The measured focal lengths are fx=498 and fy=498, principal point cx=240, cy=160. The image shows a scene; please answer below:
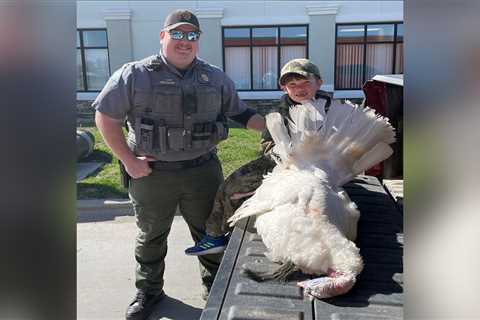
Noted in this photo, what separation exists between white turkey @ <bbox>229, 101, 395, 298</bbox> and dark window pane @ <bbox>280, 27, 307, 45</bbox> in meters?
14.0

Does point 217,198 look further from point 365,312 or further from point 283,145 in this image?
point 365,312

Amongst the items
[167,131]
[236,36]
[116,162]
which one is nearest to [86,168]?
[116,162]

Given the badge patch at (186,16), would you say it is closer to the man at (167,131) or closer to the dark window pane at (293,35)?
the man at (167,131)

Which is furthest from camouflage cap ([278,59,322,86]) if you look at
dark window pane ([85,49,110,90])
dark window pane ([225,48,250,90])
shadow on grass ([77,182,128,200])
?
dark window pane ([85,49,110,90])

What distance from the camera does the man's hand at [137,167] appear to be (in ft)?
12.6

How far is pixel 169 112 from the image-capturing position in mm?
3865

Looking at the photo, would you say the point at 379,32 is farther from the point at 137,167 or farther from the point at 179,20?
the point at 137,167

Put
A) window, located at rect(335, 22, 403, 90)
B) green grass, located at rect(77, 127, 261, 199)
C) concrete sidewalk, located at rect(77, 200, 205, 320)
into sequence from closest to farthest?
1. concrete sidewalk, located at rect(77, 200, 205, 320)
2. green grass, located at rect(77, 127, 261, 199)
3. window, located at rect(335, 22, 403, 90)

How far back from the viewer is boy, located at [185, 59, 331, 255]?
3.69 m

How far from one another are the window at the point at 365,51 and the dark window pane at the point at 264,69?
2212 millimetres

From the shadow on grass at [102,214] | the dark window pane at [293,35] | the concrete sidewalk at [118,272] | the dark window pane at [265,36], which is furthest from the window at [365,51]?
the concrete sidewalk at [118,272]

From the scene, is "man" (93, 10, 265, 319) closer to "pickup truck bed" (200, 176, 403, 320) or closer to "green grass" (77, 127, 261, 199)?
"pickup truck bed" (200, 176, 403, 320)

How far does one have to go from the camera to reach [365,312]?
202 cm
